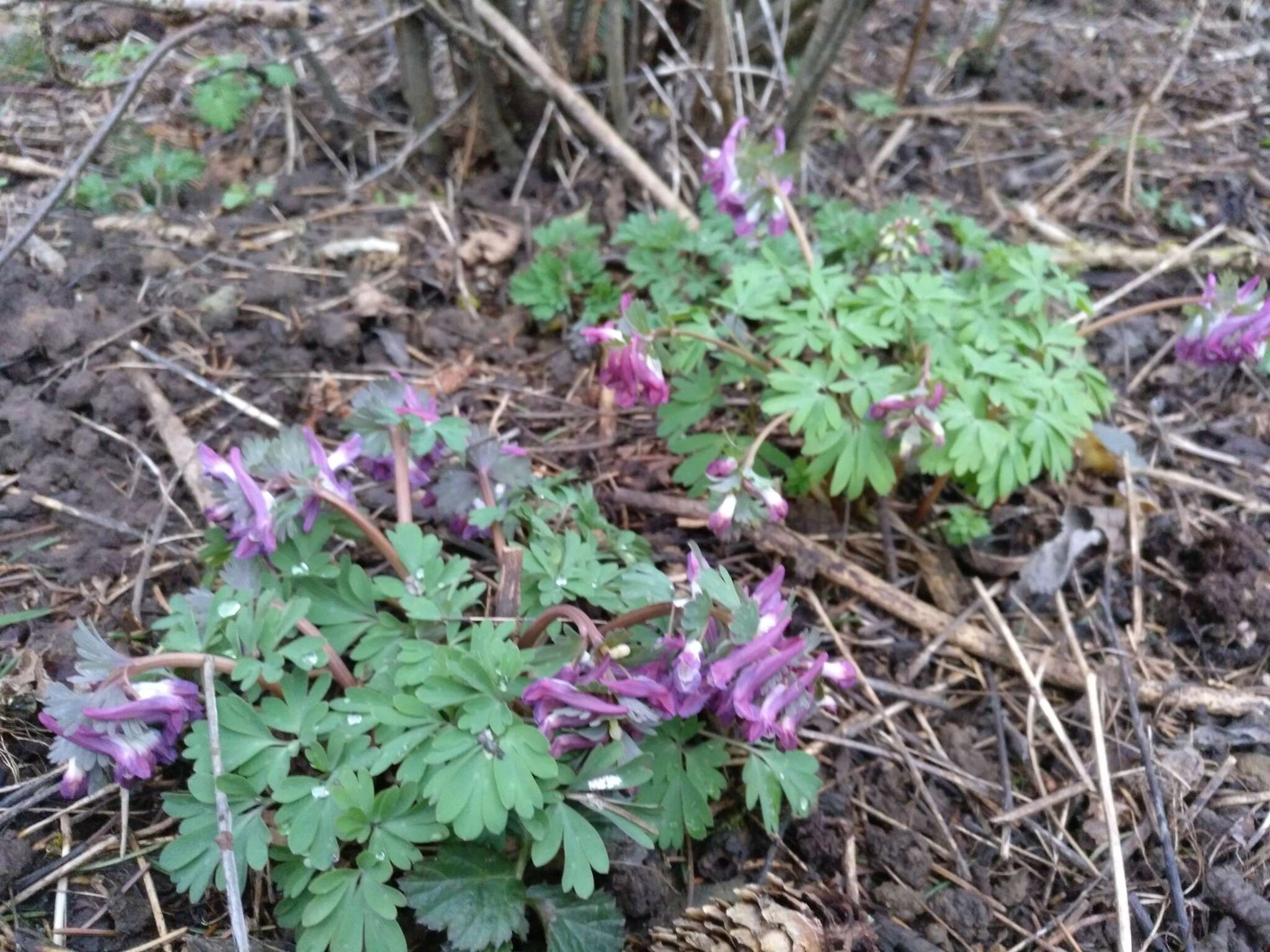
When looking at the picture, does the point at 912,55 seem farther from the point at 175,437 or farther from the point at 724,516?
the point at 175,437

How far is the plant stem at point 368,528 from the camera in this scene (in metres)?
2.12

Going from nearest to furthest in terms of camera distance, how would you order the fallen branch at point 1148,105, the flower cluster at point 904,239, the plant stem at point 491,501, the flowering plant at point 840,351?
1. the plant stem at point 491,501
2. the flowering plant at point 840,351
3. the flower cluster at point 904,239
4. the fallen branch at point 1148,105

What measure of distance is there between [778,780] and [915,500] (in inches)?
52.1

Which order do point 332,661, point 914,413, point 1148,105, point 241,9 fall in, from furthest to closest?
point 1148,105 < point 241,9 < point 914,413 < point 332,661

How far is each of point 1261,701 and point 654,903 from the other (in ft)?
6.20

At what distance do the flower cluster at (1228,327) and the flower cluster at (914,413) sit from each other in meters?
0.95

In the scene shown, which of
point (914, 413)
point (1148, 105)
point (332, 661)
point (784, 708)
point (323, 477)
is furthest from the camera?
point (1148, 105)

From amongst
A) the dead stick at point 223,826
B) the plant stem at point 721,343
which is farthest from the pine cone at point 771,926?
the plant stem at point 721,343

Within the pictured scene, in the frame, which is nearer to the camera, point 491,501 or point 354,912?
point 354,912

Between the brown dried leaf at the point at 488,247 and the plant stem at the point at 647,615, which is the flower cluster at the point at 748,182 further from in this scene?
the plant stem at the point at 647,615

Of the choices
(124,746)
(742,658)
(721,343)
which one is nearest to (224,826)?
(124,746)

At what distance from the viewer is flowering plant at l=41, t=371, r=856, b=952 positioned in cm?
174

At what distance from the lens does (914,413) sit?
2.35 metres

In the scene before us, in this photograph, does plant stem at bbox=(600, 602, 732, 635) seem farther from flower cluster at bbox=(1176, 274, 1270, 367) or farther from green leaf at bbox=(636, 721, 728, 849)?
flower cluster at bbox=(1176, 274, 1270, 367)
